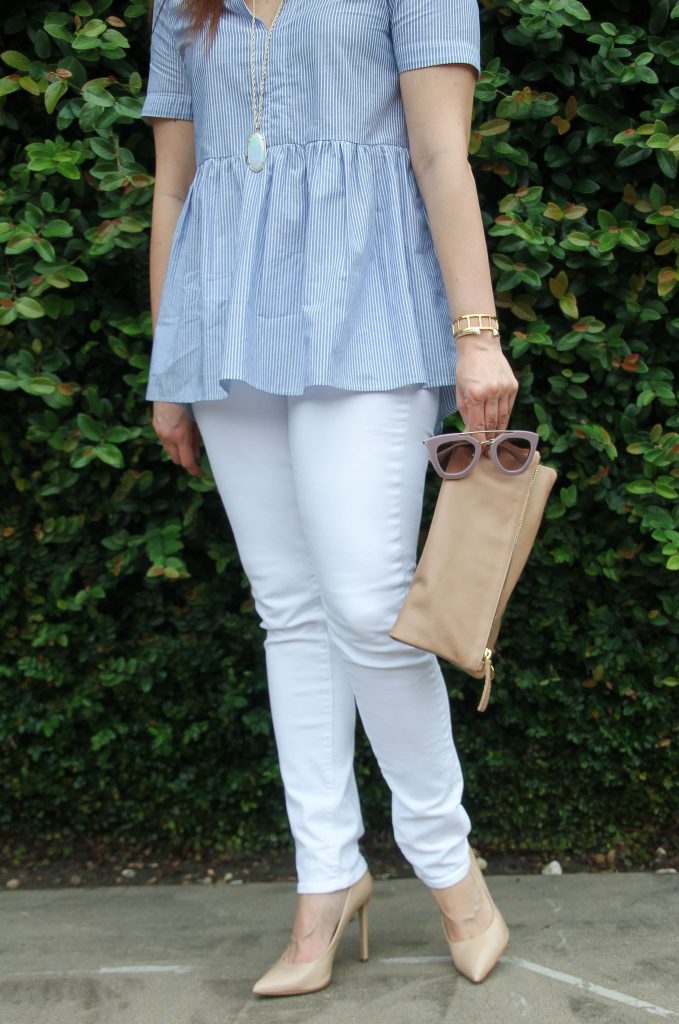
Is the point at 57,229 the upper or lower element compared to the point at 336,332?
upper

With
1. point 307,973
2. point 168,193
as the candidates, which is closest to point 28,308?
point 168,193

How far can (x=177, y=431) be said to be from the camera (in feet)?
7.07

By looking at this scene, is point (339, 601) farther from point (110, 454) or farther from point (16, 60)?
point (16, 60)

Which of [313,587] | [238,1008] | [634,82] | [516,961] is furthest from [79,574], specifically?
[634,82]

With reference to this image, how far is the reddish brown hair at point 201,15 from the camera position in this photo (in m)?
1.88

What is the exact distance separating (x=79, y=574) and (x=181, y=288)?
1007 millimetres

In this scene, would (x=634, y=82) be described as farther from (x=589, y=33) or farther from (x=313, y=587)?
(x=313, y=587)

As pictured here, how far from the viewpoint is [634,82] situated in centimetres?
228

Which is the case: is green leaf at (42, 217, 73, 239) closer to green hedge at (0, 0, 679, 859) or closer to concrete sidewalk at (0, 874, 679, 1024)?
green hedge at (0, 0, 679, 859)

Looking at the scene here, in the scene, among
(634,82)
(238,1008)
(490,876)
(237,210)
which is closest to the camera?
(237,210)

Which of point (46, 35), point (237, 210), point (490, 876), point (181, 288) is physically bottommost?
point (490, 876)

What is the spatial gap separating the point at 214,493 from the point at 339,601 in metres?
0.86

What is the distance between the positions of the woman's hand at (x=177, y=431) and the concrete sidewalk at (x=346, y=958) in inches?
42.2

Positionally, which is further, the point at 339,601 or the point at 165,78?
the point at 165,78
